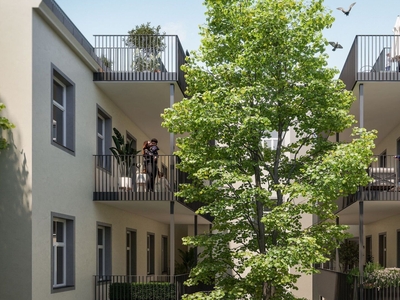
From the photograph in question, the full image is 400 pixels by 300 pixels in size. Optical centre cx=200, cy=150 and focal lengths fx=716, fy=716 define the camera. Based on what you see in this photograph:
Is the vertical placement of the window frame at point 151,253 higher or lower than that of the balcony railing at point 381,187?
lower

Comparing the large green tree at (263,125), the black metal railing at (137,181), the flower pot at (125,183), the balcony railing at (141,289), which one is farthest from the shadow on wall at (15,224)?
the flower pot at (125,183)

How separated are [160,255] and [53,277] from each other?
1381cm

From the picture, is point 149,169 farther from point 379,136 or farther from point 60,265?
point 379,136

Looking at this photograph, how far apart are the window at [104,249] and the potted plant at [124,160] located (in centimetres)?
179

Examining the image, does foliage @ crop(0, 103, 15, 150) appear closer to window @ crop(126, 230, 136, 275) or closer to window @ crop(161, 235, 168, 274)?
window @ crop(126, 230, 136, 275)

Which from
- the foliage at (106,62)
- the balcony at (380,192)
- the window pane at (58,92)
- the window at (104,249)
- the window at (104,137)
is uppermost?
the foliage at (106,62)

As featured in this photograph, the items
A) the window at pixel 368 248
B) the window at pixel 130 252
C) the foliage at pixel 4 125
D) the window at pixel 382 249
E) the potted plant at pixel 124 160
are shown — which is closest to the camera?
the foliage at pixel 4 125

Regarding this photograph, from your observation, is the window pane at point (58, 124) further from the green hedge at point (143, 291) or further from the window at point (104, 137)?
the green hedge at point (143, 291)

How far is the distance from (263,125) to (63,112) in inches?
178

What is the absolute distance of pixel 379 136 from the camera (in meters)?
25.1

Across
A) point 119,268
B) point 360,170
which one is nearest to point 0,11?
point 360,170

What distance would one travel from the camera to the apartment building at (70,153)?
13.2 meters

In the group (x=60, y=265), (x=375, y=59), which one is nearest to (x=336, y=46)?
(x=375, y=59)

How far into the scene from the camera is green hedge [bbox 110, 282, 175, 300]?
55.9 ft
